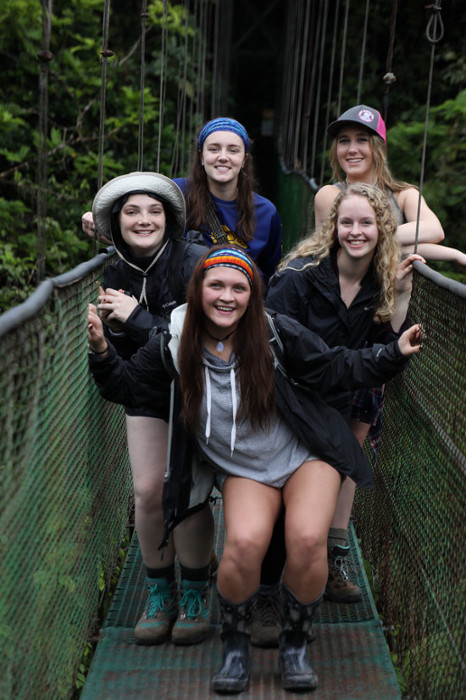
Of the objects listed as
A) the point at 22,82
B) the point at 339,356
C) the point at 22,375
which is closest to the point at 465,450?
the point at 339,356

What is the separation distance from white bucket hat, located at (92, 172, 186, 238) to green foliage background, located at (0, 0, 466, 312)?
3.91m

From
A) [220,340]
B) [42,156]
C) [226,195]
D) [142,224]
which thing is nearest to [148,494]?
[220,340]

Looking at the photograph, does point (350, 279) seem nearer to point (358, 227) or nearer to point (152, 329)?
point (358, 227)

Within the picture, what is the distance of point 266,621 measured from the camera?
7.42 feet

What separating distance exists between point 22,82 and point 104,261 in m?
6.54

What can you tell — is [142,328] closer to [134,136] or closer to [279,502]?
[279,502]

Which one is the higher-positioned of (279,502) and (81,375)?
(81,375)

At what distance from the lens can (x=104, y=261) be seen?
256cm

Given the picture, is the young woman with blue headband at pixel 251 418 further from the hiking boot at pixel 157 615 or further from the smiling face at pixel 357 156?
the smiling face at pixel 357 156

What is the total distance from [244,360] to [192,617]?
692 millimetres

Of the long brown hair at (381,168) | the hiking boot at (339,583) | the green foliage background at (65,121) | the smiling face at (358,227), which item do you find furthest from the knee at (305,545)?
the green foliage background at (65,121)

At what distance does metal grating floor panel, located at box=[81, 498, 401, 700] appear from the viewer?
208cm

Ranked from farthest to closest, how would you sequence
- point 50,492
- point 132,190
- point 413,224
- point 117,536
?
1. point 117,536
2. point 413,224
3. point 132,190
4. point 50,492

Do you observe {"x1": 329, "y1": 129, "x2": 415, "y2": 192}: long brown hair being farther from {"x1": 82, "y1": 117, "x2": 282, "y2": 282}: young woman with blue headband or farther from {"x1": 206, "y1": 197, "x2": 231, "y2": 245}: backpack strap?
{"x1": 206, "y1": 197, "x2": 231, "y2": 245}: backpack strap
